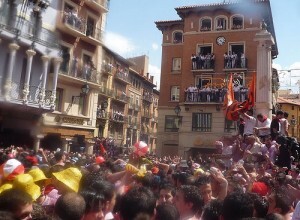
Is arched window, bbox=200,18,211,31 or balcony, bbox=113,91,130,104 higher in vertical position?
arched window, bbox=200,18,211,31

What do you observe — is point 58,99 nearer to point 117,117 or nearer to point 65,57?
point 65,57

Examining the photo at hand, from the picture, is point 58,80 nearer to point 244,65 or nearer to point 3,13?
point 3,13

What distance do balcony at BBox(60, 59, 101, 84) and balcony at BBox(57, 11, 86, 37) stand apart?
5.67 feet

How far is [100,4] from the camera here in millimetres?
25359

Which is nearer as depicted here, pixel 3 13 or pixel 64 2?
pixel 3 13

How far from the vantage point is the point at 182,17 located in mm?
31031

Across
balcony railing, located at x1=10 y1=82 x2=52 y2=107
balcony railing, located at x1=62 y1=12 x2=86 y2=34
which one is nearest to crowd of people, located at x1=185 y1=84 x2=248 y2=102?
balcony railing, located at x1=62 y1=12 x2=86 y2=34

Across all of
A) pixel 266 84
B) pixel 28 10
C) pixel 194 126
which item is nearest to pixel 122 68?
pixel 194 126

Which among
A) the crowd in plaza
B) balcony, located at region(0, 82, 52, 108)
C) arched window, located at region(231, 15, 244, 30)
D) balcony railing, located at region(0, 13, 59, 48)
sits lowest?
the crowd in plaza

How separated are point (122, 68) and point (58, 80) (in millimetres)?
23036

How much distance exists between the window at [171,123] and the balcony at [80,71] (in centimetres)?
800

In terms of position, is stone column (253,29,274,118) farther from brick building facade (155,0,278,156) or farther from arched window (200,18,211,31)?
arched window (200,18,211,31)

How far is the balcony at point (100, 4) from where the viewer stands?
24.3 metres

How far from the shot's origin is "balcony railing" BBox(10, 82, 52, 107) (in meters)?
18.8
